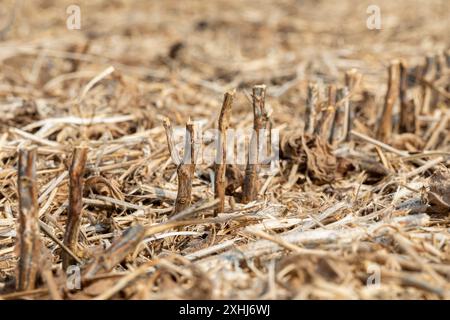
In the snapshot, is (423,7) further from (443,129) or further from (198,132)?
(198,132)

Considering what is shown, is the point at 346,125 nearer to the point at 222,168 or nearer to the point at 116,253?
the point at 222,168

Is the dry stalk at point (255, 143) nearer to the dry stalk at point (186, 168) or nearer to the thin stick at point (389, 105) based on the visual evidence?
the dry stalk at point (186, 168)

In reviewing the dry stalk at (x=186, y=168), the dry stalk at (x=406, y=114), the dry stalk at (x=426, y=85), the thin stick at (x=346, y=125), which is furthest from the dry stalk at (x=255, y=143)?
the dry stalk at (x=426, y=85)

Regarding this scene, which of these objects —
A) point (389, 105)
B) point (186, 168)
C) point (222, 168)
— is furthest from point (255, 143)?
point (389, 105)

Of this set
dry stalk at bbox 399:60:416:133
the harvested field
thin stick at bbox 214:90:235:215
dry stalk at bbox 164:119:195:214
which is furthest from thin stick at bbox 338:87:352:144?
dry stalk at bbox 164:119:195:214

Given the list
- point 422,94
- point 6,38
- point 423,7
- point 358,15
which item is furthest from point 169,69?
point 423,7
